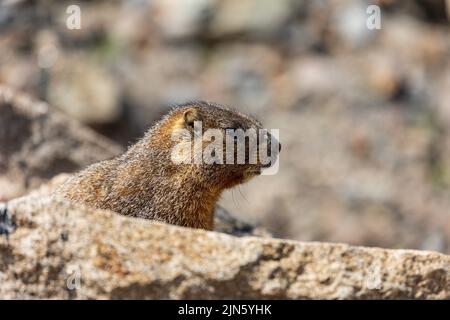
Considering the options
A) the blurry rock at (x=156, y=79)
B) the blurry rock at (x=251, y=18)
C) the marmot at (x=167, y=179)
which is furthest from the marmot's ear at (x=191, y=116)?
the blurry rock at (x=251, y=18)

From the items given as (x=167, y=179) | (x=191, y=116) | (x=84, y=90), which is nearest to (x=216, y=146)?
(x=191, y=116)

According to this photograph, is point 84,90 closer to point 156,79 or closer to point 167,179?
point 156,79

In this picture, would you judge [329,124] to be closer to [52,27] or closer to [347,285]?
[52,27]

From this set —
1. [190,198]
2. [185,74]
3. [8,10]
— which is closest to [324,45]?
[185,74]

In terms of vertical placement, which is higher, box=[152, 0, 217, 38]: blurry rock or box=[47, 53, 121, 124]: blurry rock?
box=[152, 0, 217, 38]: blurry rock

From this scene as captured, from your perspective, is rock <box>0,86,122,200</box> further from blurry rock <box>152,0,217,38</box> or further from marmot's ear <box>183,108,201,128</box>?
blurry rock <box>152,0,217,38</box>

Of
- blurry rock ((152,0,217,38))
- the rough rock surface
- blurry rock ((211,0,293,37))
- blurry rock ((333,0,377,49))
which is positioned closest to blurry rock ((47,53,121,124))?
blurry rock ((152,0,217,38))

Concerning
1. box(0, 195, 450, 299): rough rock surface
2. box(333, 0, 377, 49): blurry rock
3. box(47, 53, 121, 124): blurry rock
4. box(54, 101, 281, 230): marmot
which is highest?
box(333, 0, 377, 49): blurry rock
